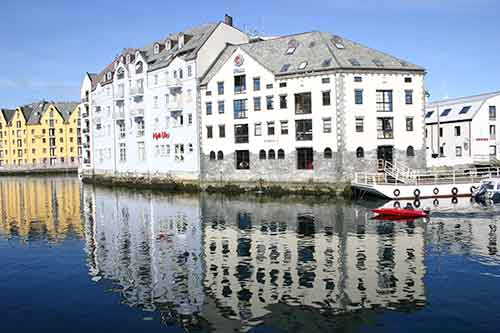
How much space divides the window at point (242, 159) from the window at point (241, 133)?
1331 millimetres

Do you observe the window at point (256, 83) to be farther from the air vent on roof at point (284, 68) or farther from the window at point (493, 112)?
the window at point (493, 112)

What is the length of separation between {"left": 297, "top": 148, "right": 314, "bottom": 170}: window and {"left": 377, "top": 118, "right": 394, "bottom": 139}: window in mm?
7616

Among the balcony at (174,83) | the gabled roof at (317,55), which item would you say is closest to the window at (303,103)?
the gabled roof at (317,55)

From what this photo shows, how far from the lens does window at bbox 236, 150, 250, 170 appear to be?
200ft

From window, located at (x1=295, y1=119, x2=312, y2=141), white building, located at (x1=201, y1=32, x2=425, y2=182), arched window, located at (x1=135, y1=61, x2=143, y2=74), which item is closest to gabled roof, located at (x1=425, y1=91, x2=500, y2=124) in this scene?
white building, located at (x1=201, y1=32, x2=425, y2=182)

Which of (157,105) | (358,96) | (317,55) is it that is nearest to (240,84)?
(317,55)

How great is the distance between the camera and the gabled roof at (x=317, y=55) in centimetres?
5544

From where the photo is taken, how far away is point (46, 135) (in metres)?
139

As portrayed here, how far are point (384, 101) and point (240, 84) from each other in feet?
56.6

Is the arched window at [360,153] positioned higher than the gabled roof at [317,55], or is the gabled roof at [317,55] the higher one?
the gabled roof at [317,55]

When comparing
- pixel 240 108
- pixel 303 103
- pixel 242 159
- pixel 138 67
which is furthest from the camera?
pixel 138 67

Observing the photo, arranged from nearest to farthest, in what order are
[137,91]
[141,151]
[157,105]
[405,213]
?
[405,213] < [157,105] < [137,91] < [141,151]

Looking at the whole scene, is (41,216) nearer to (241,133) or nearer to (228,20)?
(241,133)

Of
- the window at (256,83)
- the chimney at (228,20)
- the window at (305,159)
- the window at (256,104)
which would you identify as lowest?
the window at (305,159)
